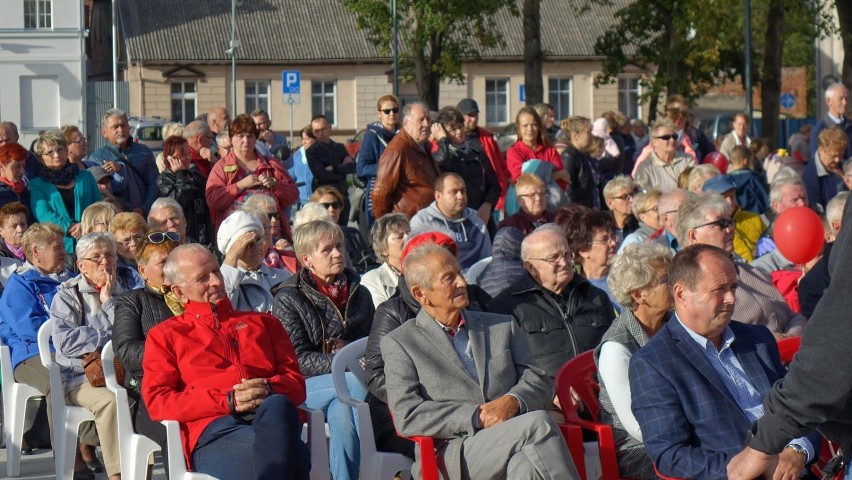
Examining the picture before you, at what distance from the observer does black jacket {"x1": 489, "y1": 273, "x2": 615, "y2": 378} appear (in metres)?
6.57

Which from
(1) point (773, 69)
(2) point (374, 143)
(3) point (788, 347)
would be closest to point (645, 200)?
(2) point (374, 143)

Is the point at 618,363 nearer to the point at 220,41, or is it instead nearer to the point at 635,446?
the point at 635,446

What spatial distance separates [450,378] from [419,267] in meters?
0.53

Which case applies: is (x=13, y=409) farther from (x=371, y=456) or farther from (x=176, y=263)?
(x=371, y=456)

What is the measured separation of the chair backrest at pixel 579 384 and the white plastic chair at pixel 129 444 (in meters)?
1.96

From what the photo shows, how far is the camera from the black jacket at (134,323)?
6398 millimetres

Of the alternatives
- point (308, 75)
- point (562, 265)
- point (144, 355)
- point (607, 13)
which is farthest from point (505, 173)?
point (607, 13)

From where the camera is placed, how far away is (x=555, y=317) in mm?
6613

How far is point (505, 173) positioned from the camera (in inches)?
473

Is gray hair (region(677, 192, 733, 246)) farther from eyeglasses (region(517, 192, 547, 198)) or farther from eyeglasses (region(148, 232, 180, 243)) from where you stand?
eyeglasses (region(148, 232, 180, 243))

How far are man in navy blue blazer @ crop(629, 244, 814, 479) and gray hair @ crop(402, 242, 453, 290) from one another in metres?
1.24

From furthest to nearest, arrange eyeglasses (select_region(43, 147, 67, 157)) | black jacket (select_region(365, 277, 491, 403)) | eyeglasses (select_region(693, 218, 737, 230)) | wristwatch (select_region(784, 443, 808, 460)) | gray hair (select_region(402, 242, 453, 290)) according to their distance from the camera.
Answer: eyeglasses (select_region(43, 147, 67, 157)), eyeglasses (select_region(693, 218, 737, 230)), black jacket (select_region(365, 277, 491, 403)), gray hair (select_region(402, 242, 453, 290)), wristwatch (select_region(784, 443, 808, 460))

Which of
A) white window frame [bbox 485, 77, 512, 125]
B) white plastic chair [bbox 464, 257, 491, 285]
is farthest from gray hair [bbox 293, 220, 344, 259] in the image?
white window frame [bbox 485, 77, 512, 125]

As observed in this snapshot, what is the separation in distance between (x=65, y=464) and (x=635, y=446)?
310 cm
